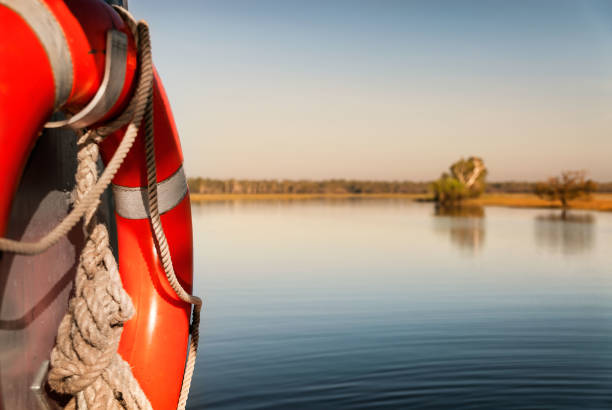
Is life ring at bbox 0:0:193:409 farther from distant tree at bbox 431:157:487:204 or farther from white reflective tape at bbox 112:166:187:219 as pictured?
distant tree at bbox 431:157:487:204

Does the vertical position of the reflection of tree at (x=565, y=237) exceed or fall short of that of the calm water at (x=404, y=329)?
it exceeds it

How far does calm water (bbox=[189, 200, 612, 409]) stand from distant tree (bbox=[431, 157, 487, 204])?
3047 cm

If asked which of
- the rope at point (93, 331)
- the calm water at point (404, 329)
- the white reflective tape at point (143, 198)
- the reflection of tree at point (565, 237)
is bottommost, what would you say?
the calm water at point (404, 329)

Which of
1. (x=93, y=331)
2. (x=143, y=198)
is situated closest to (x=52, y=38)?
(x=143, y=198)

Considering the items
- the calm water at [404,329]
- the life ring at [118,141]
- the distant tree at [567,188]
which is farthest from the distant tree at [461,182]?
the life ring at [118,141]

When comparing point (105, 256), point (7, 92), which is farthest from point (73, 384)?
point (7, 92)

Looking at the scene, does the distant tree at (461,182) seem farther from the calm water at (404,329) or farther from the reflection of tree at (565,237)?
the calm water at (404,329)

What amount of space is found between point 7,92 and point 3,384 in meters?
1.08

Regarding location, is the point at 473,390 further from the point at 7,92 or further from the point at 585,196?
the point at 585,196

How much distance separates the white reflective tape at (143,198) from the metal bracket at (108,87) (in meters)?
0.41

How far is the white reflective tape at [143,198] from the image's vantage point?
2.39m

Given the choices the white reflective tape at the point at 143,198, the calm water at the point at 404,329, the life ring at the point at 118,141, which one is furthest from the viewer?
the calm water at the point at 404,329

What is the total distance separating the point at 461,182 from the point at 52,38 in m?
45.4

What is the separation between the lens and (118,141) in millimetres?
2248
